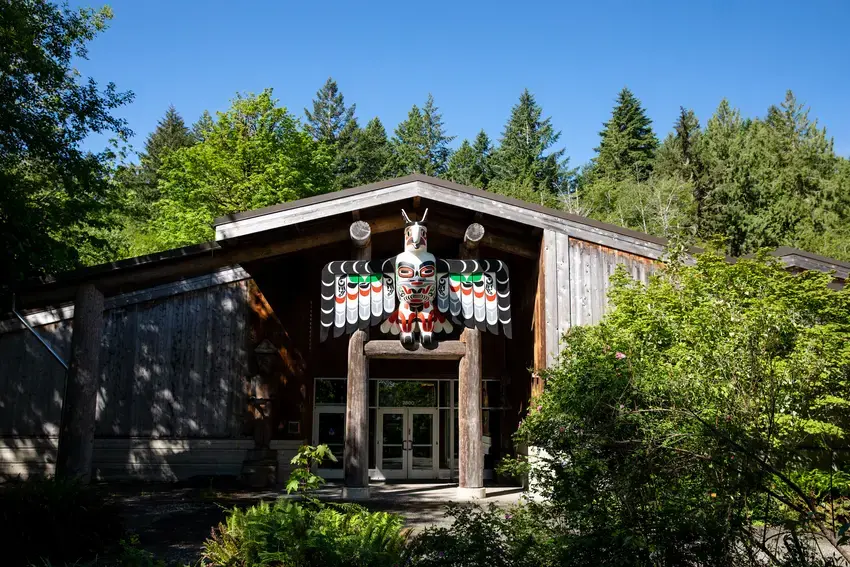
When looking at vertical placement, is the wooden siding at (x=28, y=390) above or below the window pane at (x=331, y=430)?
above

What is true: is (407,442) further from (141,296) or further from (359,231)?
(141,296)

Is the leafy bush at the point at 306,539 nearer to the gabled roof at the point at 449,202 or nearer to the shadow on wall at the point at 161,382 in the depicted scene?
the gabled roof at the point at 449,202

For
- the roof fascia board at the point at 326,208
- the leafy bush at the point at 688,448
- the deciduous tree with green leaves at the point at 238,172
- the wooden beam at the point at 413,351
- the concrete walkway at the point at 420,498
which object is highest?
the deciduous tree with green leaves at the point at 238,172

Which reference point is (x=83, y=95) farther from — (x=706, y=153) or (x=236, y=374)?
(x=706, y=153)

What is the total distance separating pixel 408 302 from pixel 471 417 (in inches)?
98.6

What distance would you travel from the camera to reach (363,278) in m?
13.6

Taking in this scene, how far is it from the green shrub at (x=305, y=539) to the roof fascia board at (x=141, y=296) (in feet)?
33.9

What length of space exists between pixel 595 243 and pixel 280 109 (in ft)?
78.6

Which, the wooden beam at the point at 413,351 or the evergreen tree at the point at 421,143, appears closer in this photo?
the wooden beam at the point at 413,351

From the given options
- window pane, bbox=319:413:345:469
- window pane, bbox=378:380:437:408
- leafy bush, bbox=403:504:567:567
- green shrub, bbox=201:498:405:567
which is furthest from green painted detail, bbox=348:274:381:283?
leafy bush, bbox=403:504:567:567

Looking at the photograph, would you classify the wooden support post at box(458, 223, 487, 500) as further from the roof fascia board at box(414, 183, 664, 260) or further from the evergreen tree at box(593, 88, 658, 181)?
the evergreen tree at box(593, 88, 658, 181)

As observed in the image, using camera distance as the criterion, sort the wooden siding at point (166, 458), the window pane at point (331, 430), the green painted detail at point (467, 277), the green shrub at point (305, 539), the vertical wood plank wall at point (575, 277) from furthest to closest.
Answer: the window pane at point (331, 430) < the wooden siding at point (166, 458) < the green painted detail at point (467, 277) < the vertical wood plank wall at point (575, 277) < the green shrub at point (305, 539)

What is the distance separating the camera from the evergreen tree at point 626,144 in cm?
4803

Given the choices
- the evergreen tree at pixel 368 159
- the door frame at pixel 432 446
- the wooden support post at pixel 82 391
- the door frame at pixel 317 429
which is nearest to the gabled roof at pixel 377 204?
the wooden support post at pixel 82 391
